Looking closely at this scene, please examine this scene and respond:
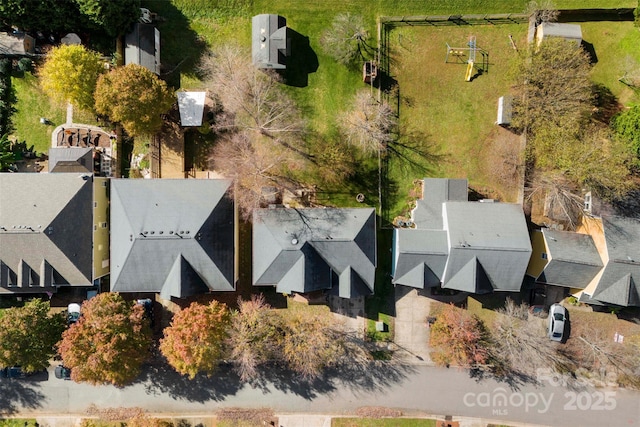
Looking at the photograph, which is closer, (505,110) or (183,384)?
(505,110)

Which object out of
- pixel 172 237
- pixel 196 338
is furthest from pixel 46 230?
pixel 196 338

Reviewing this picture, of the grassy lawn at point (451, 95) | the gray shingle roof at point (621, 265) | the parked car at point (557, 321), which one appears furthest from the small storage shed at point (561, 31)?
the parked car at point (557, 321)

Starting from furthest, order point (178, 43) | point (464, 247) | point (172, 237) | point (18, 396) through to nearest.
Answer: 1. point (178, 43)
2. point (18, 396)
3. point (464, 247)
4. point (172, 237)

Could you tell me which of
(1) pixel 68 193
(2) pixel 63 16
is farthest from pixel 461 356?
(2) pixel 63 16

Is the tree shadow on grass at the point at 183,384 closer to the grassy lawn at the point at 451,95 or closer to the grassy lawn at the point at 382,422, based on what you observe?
the grassy lawn at the point at 382,422

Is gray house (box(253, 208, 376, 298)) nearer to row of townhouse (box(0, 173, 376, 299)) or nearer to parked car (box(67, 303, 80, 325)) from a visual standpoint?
row of townhouse (box(0, 173, 376, 299))

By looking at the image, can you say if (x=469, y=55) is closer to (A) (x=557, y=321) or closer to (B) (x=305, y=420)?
(A) (x=557, y=321)

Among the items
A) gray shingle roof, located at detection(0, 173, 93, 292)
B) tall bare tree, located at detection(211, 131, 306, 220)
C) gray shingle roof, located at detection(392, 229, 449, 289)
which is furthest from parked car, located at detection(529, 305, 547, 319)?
gray shingle roof, located at detection(0, 173, 93, 292)
